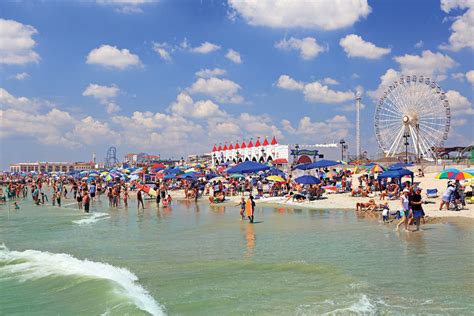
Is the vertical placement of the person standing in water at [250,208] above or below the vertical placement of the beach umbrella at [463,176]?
below

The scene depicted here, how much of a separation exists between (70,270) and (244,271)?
12.8ft

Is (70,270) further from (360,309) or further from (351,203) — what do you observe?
(351,203)

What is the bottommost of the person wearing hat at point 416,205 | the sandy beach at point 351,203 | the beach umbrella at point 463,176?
the sandy beach at point 351,203

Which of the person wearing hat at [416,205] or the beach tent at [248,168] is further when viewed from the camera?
the beach tent at [248,168]

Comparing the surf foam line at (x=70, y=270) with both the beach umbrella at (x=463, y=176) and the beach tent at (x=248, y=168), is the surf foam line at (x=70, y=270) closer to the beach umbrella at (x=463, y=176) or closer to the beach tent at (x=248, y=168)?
the beach umbrella at (x=463, y=176)

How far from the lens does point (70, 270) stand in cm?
942

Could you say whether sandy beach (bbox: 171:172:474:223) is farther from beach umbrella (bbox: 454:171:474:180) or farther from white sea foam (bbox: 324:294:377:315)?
white sea foam (bbox: 324:294:377:315)

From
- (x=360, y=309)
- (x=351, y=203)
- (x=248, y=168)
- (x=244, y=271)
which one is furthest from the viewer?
(x=248, y=168)

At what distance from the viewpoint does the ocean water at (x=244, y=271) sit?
262 inches

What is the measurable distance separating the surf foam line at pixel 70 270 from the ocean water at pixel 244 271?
0.08 feet

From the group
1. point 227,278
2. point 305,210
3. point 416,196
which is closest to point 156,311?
point 227,278

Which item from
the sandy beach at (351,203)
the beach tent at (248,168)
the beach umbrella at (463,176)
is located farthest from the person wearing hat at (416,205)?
the beach tent at (248,168)

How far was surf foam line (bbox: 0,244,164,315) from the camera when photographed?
7180 millimetres

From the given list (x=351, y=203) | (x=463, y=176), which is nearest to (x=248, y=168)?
(x=351, y=203)
